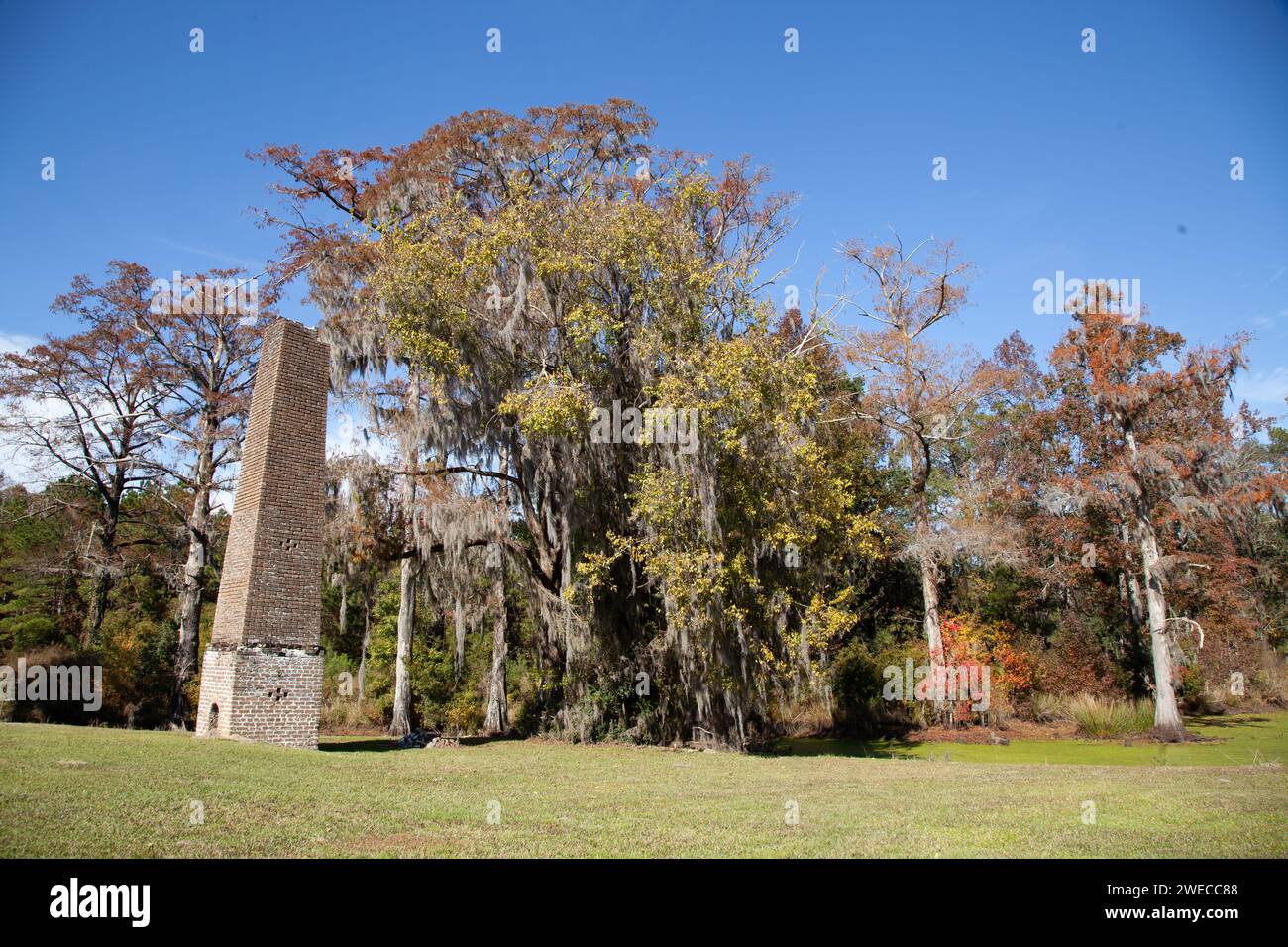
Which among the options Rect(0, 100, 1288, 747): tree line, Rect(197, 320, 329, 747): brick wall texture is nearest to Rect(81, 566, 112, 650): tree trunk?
Rect(0, 100, 1288, 747): tree line

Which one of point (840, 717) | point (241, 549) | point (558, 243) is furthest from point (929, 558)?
point (241, 549)

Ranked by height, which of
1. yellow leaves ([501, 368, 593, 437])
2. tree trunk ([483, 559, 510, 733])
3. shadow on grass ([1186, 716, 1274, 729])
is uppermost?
yellow leaves ([501, 368, 593, 437])

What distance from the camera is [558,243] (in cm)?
1720

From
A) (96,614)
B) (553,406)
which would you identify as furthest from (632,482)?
(96,614)

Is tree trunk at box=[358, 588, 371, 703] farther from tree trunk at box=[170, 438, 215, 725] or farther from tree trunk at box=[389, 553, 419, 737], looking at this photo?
tree trunk at box=[170, 438, 215, 725]

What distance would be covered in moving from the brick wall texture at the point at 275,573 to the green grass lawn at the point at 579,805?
46.8 inches

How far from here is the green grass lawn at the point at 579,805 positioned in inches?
216

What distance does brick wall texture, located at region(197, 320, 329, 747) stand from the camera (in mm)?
12852

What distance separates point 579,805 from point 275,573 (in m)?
→ 7.97

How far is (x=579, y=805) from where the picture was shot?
304 inches

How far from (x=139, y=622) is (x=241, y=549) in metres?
14.3

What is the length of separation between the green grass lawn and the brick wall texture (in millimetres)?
1188

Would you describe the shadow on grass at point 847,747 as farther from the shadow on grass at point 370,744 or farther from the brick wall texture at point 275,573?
the brick wall texture at point 275,573
